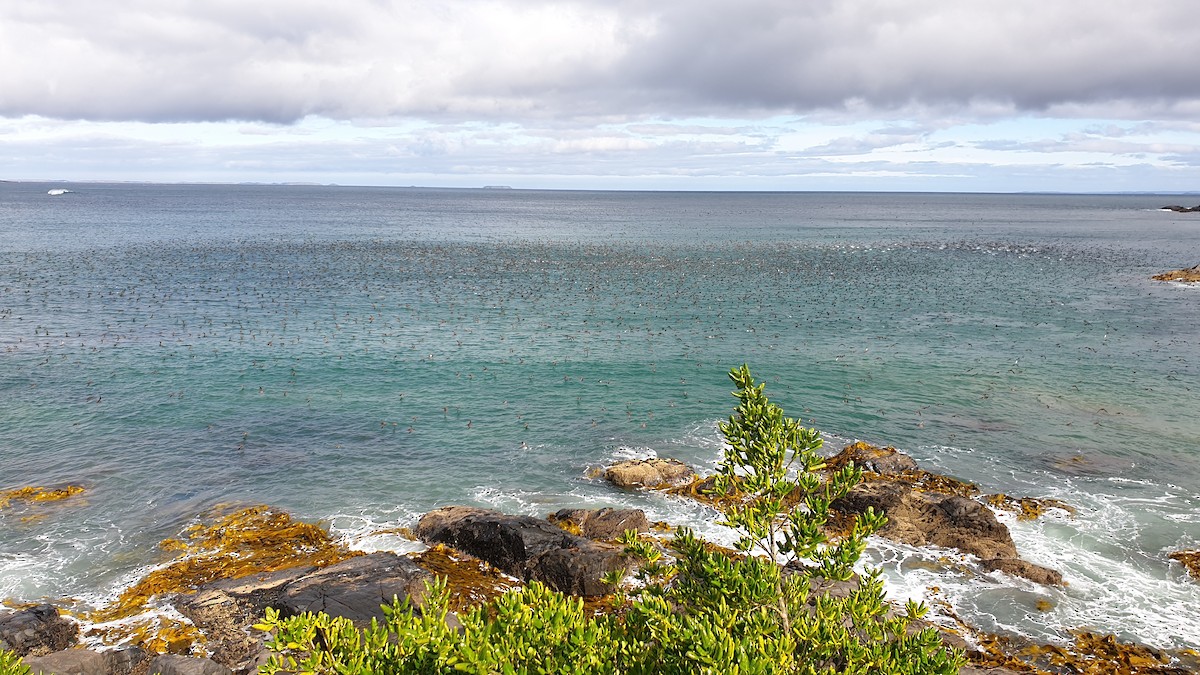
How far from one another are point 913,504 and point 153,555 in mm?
32077

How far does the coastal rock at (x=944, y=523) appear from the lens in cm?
3039

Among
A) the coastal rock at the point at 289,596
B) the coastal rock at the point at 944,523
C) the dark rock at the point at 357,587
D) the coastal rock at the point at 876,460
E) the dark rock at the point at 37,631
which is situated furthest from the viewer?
the coastal rock at the point at 876,460

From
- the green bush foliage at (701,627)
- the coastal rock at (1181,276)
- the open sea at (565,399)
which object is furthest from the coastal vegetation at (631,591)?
the coastal rock at (1181,276)

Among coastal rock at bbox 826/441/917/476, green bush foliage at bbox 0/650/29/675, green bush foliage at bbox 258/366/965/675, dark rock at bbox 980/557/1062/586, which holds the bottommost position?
dark rock at bbox 980/557/1062/586

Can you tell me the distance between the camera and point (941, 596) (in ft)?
92.8

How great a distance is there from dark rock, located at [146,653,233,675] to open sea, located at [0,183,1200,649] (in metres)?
7.18

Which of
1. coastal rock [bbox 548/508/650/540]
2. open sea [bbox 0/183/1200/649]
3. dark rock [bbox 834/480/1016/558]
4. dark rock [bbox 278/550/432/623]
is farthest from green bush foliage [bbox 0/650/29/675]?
dark rock [bbox 834/480/1016/558]

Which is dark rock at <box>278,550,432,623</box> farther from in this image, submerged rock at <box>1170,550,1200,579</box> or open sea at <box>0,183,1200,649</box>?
submerged rock at <box>1170,550,1200,579</box>

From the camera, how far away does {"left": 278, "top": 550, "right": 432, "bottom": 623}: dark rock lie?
Answer: 988 inches

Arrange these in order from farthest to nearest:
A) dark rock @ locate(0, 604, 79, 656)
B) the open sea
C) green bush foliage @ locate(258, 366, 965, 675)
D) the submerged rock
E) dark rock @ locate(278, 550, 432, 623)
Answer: the open sea → the submerged rock → dark rock @ locate(278, 550, 432, 623) → dark rock @ locate(0, 604, 79, 656) → green bush foliage @ locate(258, 366, 965, 675)

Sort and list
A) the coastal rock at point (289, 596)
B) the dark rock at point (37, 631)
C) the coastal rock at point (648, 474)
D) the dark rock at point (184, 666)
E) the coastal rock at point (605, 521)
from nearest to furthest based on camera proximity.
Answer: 1. the dark rock at point (184, 666)
2. the dark rock at point (37, 631)
3. the coastal rock at point (289, 596)
4. the coastal rock at point (605, 521)
5. the coastal rock at point (648, 474)

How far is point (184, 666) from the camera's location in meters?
22.0

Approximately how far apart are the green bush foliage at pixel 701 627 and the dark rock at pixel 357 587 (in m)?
11.5

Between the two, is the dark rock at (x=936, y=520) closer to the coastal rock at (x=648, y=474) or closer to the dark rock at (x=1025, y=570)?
the dark rock at (x=1025, y=570)
